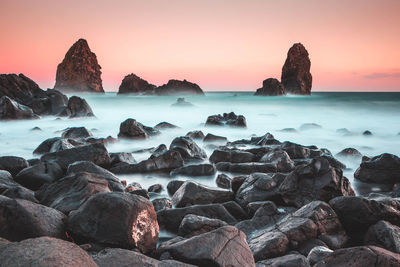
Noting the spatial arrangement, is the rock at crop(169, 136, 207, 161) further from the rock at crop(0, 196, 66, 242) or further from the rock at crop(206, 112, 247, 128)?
the rock at crop(206, 112, 247, 128)

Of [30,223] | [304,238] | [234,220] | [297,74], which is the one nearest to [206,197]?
[234,220]

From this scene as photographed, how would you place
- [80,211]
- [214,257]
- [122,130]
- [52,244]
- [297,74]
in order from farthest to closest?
[297,74]
[122,130]
[80,211]
[214,257]
[52,244]

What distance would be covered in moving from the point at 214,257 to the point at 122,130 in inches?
368

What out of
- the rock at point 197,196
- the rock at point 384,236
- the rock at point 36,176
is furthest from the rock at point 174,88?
the rock at point 384,236

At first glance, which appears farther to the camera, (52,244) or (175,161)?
(175,161)

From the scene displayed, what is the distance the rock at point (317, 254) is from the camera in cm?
287

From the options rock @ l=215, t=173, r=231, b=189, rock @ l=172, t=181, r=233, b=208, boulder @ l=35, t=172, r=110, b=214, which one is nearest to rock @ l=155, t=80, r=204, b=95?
rock @ l=215, t=173, r=231, b=189

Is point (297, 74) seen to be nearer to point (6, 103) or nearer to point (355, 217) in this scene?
point (6, 103)

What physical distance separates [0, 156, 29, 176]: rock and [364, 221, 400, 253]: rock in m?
5.60

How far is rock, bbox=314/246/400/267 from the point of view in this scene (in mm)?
2510

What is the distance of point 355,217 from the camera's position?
3646 millimetres

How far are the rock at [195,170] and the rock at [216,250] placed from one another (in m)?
3.97

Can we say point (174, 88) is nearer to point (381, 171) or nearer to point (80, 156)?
point (80, 156)

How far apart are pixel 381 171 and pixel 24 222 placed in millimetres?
6328
